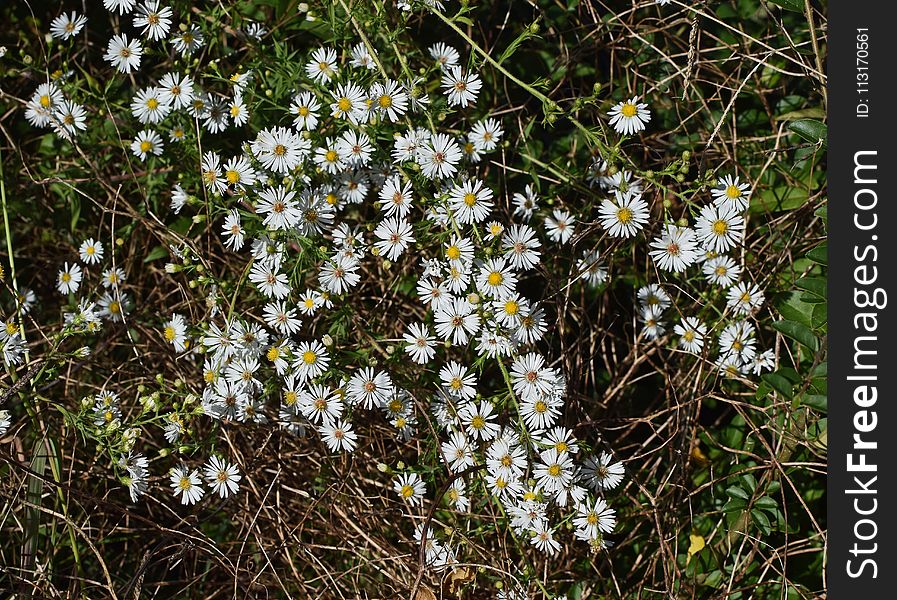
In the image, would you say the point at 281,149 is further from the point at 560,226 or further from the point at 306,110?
the point at 560,226

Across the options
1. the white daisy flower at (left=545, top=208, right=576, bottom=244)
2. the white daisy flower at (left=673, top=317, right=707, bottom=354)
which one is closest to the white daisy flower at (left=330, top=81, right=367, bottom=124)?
the white daisy flower at (left=545, top=208, right=576, bottom=244)

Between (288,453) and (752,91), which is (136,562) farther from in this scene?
(752,91)

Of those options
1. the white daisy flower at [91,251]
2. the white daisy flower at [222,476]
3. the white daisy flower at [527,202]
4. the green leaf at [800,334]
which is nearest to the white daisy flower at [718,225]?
the green leaf at [800,334]

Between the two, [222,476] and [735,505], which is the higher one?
[735,505]

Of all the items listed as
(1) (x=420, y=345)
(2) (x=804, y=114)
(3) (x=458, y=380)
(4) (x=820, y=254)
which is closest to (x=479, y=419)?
(3) (x=458, y=380)

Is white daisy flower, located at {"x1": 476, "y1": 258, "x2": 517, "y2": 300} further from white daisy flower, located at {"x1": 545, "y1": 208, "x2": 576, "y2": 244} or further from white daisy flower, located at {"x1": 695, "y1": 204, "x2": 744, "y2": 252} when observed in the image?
white daisy flower, located at {"x1": 695, "y1": 204, "x2": 744, "y2": 252}

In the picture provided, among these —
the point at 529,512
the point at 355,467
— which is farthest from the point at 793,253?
the point at 355,467
